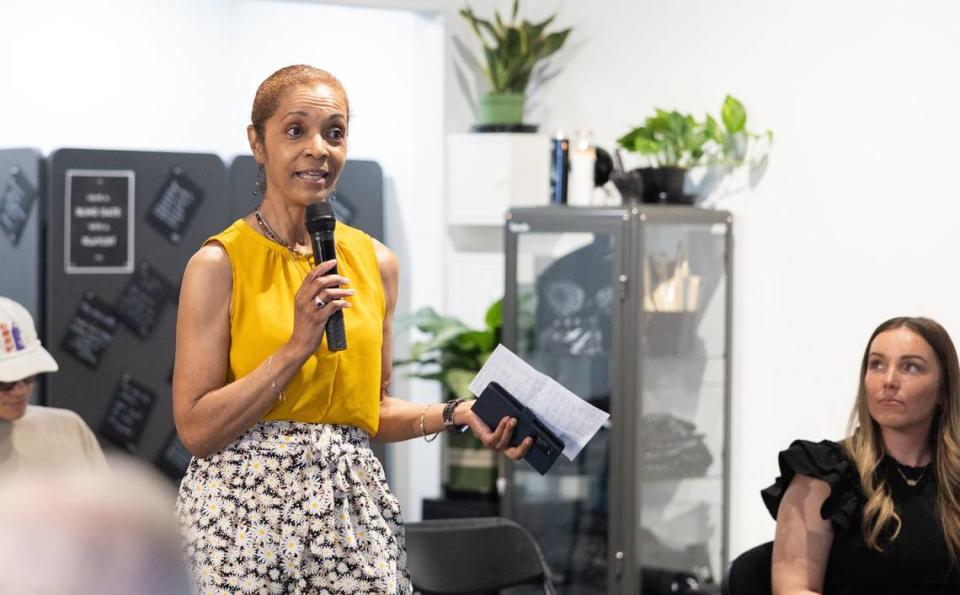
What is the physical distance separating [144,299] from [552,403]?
11.3ft

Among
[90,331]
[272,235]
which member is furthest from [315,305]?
[90,331]

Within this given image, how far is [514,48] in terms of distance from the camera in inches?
215

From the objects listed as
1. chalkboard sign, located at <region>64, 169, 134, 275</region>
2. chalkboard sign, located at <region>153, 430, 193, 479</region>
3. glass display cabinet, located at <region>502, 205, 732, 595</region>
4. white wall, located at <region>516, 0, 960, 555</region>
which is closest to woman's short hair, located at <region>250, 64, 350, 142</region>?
white wall, located at <region>516, 0, 960, 555</region>

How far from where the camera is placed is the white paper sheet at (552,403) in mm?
2217

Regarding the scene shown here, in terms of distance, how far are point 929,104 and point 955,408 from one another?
4.22 ft

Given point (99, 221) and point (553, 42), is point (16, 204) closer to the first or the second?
point (99, 221)

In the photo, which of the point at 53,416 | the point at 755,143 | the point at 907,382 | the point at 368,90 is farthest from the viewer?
the point at 368,90

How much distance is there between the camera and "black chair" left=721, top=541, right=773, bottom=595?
3058mm

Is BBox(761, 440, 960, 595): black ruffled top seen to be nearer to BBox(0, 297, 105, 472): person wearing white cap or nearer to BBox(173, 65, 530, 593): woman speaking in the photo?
BBox(173, 65, 530, 593): woman speaking

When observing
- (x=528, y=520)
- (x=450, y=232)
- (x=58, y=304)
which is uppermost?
(x=450, y=232)

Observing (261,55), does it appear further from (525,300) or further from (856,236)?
(856,236)

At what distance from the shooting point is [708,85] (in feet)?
16.2

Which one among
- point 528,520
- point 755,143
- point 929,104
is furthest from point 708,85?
point 528,520

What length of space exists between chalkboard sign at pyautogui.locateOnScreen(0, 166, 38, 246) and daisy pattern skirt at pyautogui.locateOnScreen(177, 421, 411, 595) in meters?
3.43
